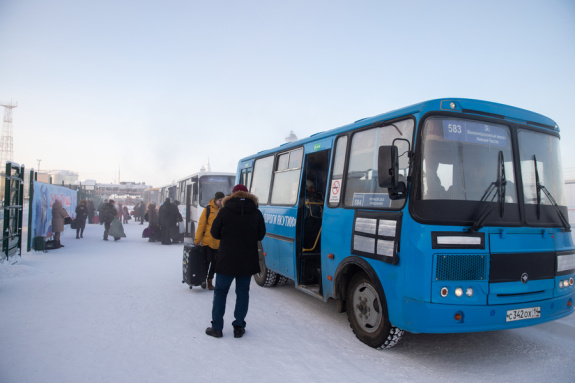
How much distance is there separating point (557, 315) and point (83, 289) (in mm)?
7530

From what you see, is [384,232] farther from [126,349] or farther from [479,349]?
[126,349]

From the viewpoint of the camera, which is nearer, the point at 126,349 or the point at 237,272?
the point at 126,349

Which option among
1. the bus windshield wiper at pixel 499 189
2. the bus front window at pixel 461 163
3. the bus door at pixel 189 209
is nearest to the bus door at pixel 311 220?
the bus front window at pixel 461 163

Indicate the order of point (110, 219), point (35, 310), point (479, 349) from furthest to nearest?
point (110, 219) < point (35, 310) < point (479, 349)

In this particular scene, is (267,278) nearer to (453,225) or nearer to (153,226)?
(453,225)

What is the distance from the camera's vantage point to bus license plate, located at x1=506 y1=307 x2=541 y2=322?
395 centimetres

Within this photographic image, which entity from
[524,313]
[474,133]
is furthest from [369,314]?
[474,133]

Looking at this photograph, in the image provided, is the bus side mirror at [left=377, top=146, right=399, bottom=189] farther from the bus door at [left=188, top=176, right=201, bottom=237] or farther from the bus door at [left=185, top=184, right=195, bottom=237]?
the bus door at [left=185, top=184, right=195, bottom=237]

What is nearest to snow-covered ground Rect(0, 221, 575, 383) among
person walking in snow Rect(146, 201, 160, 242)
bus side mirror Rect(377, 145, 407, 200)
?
bus side mirror Rect(377, 145, 407, 200)

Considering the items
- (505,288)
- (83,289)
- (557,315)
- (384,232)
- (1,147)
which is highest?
(1,147)

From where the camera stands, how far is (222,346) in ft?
14.6

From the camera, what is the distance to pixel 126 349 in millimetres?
4258

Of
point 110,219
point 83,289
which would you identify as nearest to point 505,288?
point 83,289

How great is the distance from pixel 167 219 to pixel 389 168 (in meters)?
13.1
